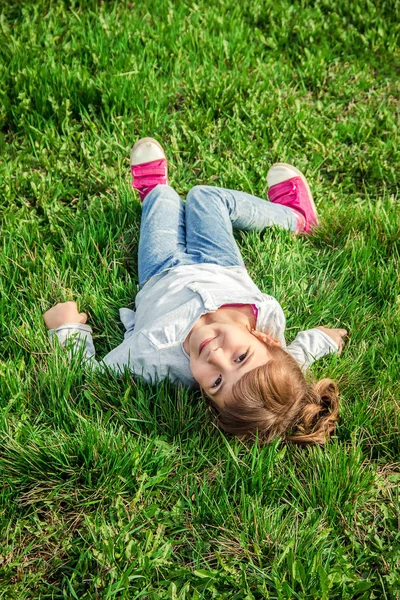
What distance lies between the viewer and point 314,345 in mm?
3037

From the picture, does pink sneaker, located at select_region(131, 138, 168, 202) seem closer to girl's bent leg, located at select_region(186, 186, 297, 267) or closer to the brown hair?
girl's bent leg, located at select_region(186, 186, 297, 267)

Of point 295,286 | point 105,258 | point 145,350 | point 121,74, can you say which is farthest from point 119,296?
point 121,74

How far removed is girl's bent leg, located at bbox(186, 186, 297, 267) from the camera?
337cm

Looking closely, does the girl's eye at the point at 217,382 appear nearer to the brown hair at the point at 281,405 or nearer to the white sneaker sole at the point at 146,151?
the brown hair at the point at 281,405

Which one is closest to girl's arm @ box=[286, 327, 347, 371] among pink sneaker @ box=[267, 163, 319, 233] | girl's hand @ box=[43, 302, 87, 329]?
pink sneaker @ box=[267, 163, 319, 233]

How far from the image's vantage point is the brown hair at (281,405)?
2.66m

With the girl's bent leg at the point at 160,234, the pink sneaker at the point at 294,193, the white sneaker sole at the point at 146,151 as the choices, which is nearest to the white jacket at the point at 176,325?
the girl's bent leg at the point at 160,234

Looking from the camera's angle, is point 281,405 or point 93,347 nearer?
point 281,405

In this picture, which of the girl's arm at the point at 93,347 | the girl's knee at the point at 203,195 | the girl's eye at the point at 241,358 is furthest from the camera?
the girl's knee at the point at 203,195

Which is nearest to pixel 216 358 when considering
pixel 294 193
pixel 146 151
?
pixel 294 193

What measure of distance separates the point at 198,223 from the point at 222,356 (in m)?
0.93

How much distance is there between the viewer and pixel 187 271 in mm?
3232

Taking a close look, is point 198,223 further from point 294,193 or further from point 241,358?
point 241,358

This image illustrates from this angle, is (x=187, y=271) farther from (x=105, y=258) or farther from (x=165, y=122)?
(x=165, y=122)
